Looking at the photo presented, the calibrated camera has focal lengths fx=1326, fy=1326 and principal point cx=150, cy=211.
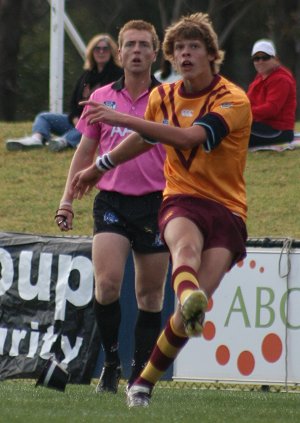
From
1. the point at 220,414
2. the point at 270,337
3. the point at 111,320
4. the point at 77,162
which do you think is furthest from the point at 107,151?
the point at 270,337

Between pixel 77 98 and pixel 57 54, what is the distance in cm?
262

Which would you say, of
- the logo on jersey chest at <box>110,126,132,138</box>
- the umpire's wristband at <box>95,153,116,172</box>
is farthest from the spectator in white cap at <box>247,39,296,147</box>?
the umpire's wristband at <box>95,153,116,172</box>

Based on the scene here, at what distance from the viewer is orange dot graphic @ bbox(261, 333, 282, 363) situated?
32.3ft

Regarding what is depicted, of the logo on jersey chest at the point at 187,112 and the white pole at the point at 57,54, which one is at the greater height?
A: the logo on jersey chest at the point at 187,112

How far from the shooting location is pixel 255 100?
14.9 meters

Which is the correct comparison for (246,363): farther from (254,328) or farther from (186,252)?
(186,252)

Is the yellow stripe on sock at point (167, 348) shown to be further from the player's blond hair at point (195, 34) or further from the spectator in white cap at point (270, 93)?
the spectator in white cap at point (270, 93)

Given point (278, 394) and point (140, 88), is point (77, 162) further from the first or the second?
point (278, 394)

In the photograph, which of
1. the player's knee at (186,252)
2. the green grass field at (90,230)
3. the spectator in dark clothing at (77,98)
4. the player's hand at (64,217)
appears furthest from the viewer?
the spectator in dark clothing at (77,98)

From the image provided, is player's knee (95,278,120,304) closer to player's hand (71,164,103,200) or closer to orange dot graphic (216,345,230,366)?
player's hand (71,164,103,200)

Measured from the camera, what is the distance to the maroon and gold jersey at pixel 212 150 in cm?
692

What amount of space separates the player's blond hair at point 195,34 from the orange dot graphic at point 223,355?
3.40 metres

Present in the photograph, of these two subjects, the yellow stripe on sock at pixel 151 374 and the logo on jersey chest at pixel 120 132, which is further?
the logo on jersey chest at pixel 120 132

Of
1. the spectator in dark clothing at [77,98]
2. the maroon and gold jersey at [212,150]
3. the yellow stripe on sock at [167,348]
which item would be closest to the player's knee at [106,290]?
the maroon and gold jersey at [212,150]
